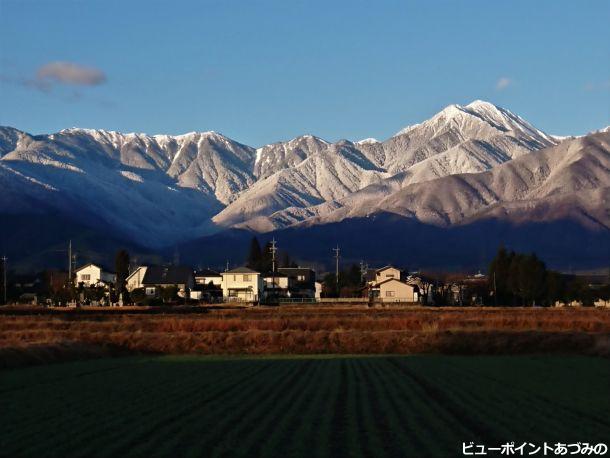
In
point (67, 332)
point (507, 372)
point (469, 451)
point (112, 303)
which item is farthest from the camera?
point (112, 303)

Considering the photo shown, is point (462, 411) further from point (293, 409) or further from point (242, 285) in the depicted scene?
point (242, 285)

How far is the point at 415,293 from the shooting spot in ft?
385

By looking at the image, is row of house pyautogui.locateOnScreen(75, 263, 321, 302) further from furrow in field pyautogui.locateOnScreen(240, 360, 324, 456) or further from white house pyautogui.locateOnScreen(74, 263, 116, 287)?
furrow in field pyautogui.locateOnScreen(240, 360, 324, 456)

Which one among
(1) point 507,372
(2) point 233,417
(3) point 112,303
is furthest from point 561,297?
(2) point 233,417

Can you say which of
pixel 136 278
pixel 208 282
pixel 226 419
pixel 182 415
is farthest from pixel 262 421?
pixel 208 282

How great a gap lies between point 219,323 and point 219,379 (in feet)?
83.7

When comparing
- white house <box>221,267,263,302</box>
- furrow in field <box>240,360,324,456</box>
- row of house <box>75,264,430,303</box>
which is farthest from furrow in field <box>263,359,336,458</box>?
white house <box>221,267,263,302</box>

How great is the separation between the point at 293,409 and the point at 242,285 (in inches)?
4169

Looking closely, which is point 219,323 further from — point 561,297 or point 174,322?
point 561,297

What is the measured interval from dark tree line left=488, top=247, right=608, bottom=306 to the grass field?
269 feet

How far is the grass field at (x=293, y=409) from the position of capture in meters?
15.6

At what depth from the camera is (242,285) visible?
126 meters

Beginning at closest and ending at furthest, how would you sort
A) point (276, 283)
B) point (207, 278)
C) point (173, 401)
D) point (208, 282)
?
point (173, 401) < point (208, 282) < point (276, 283) < point (207, 278)

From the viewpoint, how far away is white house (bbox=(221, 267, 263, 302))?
12444 centimetres
